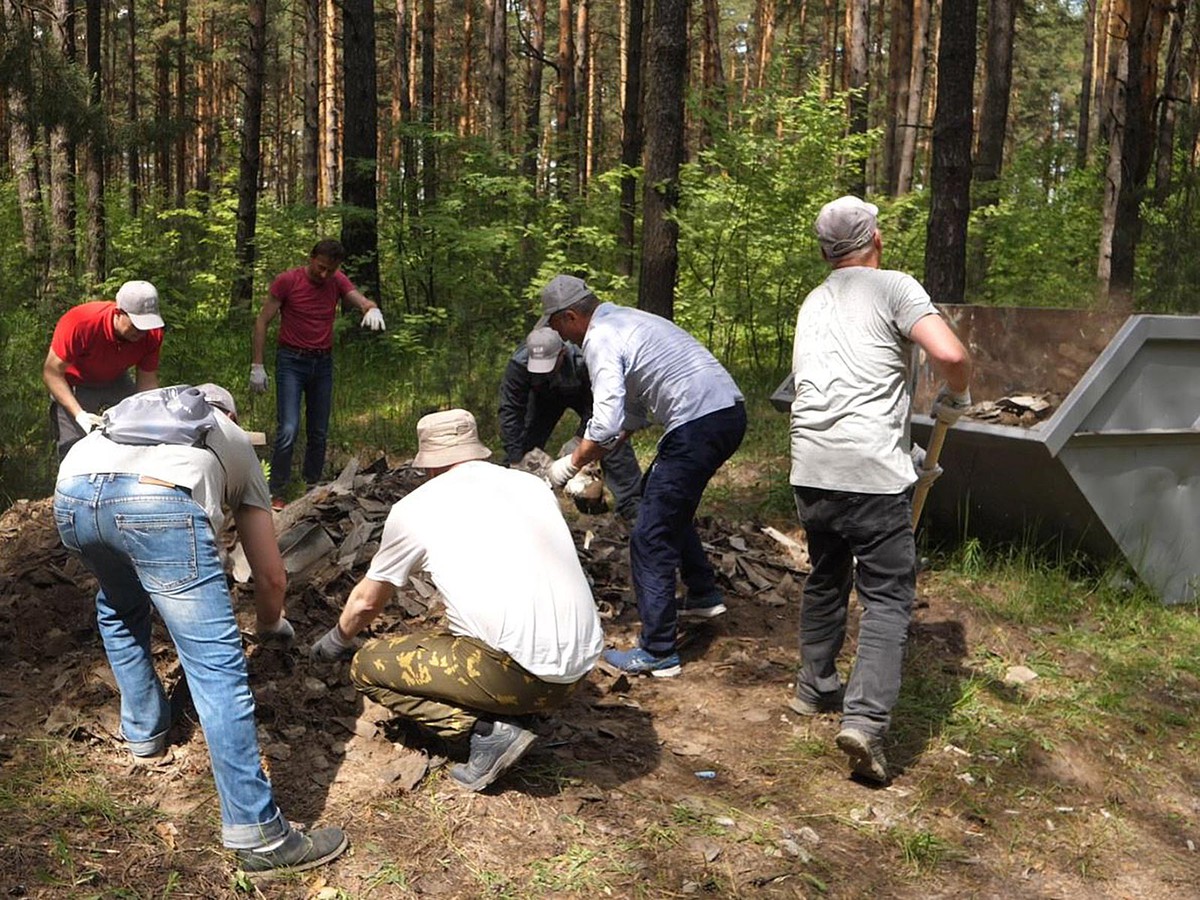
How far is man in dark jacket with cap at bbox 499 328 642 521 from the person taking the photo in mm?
6348

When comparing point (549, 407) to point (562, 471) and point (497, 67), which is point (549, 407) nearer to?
point (562, 471)

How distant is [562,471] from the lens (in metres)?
4.79

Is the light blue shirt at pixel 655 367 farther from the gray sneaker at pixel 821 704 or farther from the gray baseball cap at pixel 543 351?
the gray sneaker at pixel 821 704

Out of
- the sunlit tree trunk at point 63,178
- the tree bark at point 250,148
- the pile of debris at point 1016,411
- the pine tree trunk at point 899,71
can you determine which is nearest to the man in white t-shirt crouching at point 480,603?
the pile of debris at point 1016,411

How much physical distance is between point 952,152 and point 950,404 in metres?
6.01

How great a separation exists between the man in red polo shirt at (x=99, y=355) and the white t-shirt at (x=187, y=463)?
7.28 feet

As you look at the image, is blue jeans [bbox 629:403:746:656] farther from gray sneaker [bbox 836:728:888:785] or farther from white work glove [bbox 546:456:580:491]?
gray sneaker [bbox 836:728:888:785]

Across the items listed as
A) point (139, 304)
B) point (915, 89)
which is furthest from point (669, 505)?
point (915, 89)

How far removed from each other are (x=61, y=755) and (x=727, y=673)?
280 centimetres

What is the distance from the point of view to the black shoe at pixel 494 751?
364 centimetres

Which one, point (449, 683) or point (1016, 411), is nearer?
point (449, 683)

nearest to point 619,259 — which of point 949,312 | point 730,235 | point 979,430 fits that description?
point 730,235

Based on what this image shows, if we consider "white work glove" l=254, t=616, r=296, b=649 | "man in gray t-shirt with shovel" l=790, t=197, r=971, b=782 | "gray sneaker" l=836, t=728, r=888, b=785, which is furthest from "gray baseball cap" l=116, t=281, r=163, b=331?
"gray sneaker" l=836, t=728, r=888, b=785

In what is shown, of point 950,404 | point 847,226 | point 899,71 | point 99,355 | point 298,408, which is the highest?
point 899,71
